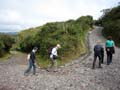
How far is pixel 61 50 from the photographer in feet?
108

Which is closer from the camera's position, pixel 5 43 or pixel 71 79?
pixel 71 79

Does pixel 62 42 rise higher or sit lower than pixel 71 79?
higher

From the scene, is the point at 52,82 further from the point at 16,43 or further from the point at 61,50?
the point at 16,43

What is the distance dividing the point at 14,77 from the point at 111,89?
858 centimetres

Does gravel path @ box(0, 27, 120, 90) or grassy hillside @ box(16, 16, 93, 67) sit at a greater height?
grassy hillside @ box(16, 16, 93, 67)

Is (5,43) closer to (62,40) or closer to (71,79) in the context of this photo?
(62,40)

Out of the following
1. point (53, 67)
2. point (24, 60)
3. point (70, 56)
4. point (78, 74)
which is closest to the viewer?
point (78, 74)

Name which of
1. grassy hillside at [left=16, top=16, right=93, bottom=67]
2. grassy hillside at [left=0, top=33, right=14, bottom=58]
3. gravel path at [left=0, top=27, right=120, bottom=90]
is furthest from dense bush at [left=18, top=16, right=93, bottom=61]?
gravel path at [left=0, top=27, right=120, bottom=90]

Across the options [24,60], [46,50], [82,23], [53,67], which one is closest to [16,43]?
[82,23]

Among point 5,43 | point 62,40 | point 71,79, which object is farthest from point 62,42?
point 5,43

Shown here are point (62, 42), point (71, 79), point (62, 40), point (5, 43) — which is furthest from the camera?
point (5, 43)

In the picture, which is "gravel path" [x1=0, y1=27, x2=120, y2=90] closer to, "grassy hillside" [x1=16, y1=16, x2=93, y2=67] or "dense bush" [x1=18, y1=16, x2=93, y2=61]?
"grassy hillside" [x1=16, y1=16, x2=93, y2=67]

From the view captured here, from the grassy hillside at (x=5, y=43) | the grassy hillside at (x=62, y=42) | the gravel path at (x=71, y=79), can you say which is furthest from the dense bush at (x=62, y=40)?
the gravel path at (x=71, y=79)

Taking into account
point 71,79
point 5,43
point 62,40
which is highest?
point 62,40
